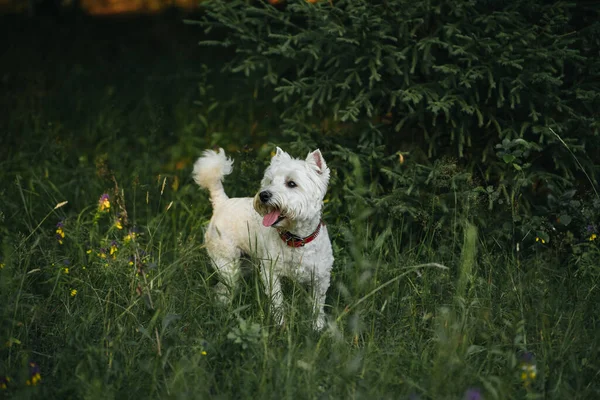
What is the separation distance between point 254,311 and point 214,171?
1.13 meters

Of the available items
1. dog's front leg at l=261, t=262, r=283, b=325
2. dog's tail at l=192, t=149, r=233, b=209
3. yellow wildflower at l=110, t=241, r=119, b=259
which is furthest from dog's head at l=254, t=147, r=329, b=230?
yellow wildflower at l=110, t=241, r=119, b=259

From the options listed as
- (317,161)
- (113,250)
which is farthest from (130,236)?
(317,161)

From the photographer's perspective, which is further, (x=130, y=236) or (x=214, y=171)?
(x=214, y=171)

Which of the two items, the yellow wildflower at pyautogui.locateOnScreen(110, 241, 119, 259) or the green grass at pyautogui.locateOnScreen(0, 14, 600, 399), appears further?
the yellow wildflower at pyautogui.locateOnScreen(110, 241, 119, 259)

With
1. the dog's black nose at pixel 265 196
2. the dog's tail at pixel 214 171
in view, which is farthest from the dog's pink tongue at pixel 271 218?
the dog's tail at pixel 214 171

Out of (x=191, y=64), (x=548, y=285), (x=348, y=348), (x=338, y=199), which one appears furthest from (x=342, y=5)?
(x=191, y=64)

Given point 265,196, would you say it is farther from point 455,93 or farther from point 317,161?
point 455,93

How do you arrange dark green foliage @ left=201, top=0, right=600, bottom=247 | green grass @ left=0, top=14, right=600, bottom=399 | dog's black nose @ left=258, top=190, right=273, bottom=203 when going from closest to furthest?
green grass @ left=0, top=14, right=600, bottom=399 → dog's black nose @ left=258, top=190, right=273, bottom=203 → dark green foliage @ left=201, top=0, right=600, bottom=247

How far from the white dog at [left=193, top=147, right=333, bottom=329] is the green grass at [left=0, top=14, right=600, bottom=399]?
0.49 ft

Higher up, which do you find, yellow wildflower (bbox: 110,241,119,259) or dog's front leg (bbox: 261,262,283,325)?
dog's front leg (bbox: 261,262,283,325)

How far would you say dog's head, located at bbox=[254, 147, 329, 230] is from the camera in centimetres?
431

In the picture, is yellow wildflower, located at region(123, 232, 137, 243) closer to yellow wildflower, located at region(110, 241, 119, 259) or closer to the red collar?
yellow wildflower, located at region(110, 241, 119, 259)

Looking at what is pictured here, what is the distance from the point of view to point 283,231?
14.9ft

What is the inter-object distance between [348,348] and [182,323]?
0.98 meters
